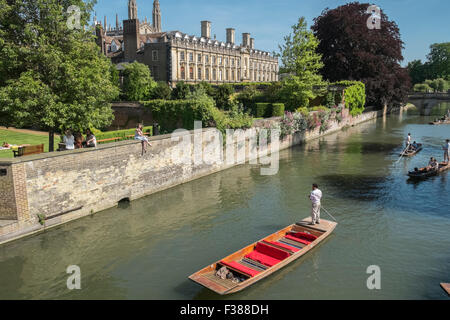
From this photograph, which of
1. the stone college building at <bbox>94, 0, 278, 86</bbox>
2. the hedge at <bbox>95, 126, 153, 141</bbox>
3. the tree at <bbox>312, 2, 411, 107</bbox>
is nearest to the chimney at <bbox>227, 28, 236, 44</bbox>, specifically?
the stone college building at <bbox>94, 0, 278, 86</bbox>

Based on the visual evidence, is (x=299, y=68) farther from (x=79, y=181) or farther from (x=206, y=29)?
(x=206, y=29)

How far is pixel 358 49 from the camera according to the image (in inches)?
1998

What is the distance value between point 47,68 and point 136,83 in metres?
31.4

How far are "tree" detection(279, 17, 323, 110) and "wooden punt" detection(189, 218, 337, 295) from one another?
26.6m

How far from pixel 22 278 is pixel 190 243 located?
5106mm

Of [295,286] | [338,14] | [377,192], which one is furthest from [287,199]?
[338,14]

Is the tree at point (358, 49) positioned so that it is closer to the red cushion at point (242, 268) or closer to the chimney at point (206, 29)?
the chimney at point (206, 29)

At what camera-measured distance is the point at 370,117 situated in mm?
55812

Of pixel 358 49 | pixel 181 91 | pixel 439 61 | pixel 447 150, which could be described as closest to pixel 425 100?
pixel 358 49

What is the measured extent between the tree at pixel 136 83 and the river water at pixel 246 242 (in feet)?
95.5

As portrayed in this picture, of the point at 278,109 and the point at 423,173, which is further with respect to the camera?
the point at 278,109

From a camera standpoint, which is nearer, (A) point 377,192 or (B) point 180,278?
(B) point 180,278

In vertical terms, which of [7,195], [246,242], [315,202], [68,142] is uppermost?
[68,142]
